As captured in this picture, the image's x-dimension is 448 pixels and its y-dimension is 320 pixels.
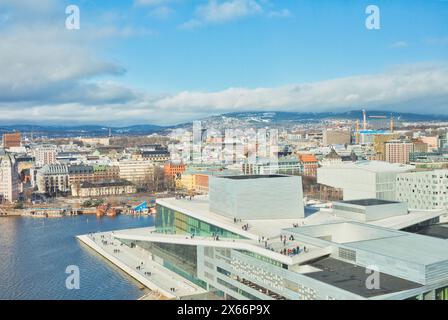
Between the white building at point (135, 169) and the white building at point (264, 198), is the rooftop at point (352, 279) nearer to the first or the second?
the white building at point (264, 198)

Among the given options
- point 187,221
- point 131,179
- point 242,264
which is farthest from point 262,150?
point 242,264

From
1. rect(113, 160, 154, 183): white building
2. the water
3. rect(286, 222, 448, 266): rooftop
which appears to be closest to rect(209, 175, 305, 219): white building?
rect(286, 222, 448, 266): rooftop

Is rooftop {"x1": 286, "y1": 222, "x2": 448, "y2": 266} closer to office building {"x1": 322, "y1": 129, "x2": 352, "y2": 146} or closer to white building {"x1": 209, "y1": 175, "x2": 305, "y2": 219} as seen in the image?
white building {"x1": 209, "y1": 175, "x2": 305, "y2": 219}

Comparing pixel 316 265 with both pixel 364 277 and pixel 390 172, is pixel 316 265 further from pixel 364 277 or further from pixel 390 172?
pixel 390 172

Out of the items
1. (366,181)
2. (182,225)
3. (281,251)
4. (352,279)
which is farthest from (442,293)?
(366,181)
